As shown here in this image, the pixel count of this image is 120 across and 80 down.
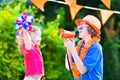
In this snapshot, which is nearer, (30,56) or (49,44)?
(30,56)

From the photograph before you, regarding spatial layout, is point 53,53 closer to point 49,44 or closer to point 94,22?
point 49,44

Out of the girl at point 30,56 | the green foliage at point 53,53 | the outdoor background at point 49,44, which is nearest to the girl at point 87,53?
the girl at point 30,56

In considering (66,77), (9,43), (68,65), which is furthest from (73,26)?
(68,65)

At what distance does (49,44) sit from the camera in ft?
26.7

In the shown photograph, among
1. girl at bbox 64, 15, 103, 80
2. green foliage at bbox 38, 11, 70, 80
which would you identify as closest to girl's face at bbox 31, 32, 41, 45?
girl at bbox 64, 15, 103, 80

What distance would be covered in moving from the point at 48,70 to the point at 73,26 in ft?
5.61

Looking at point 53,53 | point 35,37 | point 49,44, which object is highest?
point 35,37

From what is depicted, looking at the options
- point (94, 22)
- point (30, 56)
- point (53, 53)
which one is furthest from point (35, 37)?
point (53, 53)

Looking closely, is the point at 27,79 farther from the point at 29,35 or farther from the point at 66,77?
the point at 66,77

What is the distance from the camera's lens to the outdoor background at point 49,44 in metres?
7.58

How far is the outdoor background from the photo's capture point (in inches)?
299

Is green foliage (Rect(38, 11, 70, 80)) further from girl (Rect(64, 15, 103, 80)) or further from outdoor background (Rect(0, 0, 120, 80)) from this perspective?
girl (Rect(64, 15, 103, 80))

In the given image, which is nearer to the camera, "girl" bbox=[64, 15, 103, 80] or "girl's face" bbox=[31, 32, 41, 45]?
"girl" bbox=[64, 15, 103, 80]

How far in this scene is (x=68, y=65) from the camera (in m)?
5.64
